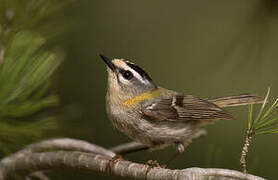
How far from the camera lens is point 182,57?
2547 mm

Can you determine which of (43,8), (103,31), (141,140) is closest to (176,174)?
(141,140)

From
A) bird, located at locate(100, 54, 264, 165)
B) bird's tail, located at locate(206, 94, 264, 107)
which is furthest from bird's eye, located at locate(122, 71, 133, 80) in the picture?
bird's tail, located at locate(206, 94, 264, 107)

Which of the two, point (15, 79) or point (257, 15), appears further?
point (257, 15)

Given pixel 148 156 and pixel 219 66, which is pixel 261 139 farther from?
pixel 148 156

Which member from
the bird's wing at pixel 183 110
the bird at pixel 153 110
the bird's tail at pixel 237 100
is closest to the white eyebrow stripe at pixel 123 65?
the bird at pixel 153 110

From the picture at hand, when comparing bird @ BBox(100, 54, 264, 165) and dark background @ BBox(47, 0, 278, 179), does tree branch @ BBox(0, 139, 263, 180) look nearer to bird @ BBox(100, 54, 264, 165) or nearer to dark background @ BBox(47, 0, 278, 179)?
bird @ BBox(100, 54, 264, 165)

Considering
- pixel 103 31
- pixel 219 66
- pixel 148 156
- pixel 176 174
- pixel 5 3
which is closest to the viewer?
pixel 176 174

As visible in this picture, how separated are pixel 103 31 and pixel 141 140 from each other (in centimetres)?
106

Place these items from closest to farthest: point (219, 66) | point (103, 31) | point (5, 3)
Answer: point (5, 3)
point (219, 66)
point (103, 31)

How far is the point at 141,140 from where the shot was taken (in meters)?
1.86

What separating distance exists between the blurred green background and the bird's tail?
0.49 feet

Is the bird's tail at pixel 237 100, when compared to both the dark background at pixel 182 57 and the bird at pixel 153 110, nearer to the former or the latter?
the bird at pixel 153 110

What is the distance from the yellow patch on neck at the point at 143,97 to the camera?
6.54 ft

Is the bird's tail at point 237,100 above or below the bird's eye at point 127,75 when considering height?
below
